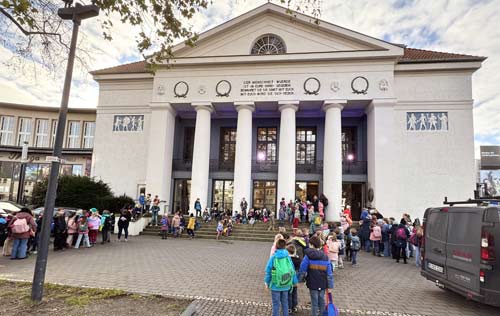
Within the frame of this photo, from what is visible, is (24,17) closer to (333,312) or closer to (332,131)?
(333,312)

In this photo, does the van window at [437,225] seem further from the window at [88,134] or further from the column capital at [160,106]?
the window at [88,134]

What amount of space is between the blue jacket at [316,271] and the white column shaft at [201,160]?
17161 mm

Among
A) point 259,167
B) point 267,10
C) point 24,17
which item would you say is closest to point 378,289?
point 24,17

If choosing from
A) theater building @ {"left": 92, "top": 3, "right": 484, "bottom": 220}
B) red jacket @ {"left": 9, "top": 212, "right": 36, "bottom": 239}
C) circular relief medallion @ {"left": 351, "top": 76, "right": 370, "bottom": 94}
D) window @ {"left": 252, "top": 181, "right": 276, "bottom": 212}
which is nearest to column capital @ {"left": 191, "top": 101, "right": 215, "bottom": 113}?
theater building @ {"left": 92, "top": 3, "right": 484, "bottom": 220}

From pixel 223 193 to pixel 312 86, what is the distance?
1127cm

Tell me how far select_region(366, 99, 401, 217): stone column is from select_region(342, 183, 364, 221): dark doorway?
2.45 metres

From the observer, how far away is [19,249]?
9.52 meters

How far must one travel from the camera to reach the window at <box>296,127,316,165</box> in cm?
2453

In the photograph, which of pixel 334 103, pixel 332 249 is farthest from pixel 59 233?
pixel 334 103

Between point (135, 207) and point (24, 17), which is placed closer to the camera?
point (24, 17)

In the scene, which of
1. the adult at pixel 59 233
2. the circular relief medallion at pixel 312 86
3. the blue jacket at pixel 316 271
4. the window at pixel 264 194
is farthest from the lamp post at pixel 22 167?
the blue jacket at pixel 316 271

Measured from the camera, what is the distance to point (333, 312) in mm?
4457

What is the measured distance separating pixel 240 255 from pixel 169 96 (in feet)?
50.9

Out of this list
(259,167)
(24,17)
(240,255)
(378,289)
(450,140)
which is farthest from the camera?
(259,167)
